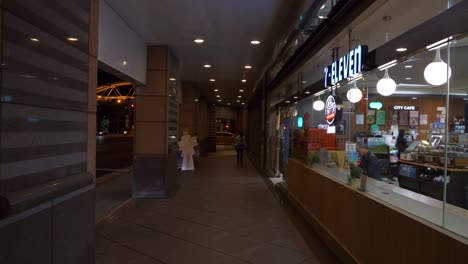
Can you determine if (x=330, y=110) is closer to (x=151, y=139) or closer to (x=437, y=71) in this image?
(x=437, y=71)

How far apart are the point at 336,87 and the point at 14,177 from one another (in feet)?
15.8

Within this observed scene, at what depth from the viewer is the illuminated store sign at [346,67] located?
4.45 meters

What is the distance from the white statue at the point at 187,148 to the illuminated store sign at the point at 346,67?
26.0ft

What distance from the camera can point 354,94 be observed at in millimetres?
5531

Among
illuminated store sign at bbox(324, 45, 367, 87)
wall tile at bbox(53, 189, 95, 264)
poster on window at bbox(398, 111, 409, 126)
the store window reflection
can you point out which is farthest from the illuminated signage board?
wall tile at bbox(53, 189, 95, 264)

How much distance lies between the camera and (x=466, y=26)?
103 inches

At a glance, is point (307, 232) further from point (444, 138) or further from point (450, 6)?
point (450, 6)

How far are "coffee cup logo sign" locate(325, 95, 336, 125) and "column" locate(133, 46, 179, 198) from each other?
380 cm

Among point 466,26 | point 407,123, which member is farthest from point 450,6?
point 407,123

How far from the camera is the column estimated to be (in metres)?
8.54

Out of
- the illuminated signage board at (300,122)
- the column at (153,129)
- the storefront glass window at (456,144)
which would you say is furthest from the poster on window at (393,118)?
the column at (153,129)

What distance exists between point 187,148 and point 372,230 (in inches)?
406

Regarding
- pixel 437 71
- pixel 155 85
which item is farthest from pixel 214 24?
pixel 437 71

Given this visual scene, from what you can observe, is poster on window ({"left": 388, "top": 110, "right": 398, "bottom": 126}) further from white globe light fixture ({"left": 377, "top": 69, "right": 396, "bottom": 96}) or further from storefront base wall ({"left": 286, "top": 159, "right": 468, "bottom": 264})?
storefront base wall ({"left": 286, "top": 159, "right": 468, "bottom": 264})
